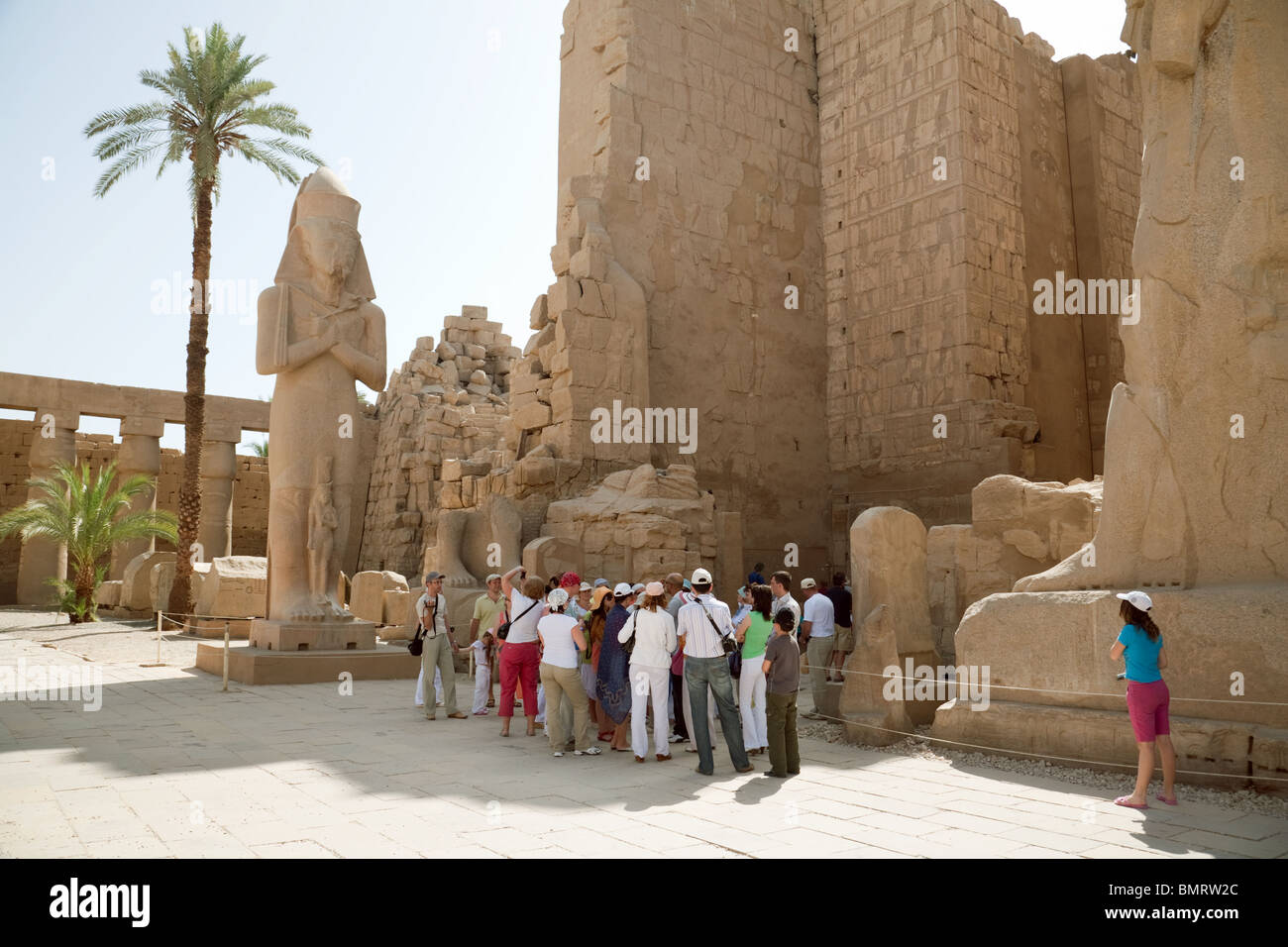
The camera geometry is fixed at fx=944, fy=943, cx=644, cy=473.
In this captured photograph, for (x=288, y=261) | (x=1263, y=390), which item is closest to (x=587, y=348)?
(x=288, y=261)

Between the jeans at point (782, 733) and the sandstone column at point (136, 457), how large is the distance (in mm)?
19513

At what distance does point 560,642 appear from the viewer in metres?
6.39

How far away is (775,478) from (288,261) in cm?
804

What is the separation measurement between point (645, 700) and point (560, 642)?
27.9 inches

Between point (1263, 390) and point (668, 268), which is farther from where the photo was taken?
point (668, 268)

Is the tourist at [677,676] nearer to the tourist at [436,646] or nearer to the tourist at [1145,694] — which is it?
the tourist at [436,646]

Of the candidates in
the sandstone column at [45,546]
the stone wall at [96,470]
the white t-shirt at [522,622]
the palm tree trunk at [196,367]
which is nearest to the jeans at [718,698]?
the white t-shirt at [522,622]

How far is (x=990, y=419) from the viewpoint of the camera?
43.7ft

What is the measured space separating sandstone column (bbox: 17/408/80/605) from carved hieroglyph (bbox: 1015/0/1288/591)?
2151cm

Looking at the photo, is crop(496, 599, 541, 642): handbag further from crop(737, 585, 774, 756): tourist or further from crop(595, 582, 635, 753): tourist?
crop(737, 585, 774, 756): tourist

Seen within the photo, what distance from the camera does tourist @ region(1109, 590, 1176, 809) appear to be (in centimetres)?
462

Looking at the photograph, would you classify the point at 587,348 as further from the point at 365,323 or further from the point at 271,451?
the point at 271,451

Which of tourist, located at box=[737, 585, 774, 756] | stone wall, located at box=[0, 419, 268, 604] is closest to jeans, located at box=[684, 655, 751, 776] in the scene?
tourist, located at box=[737, 585, 774, 756]
